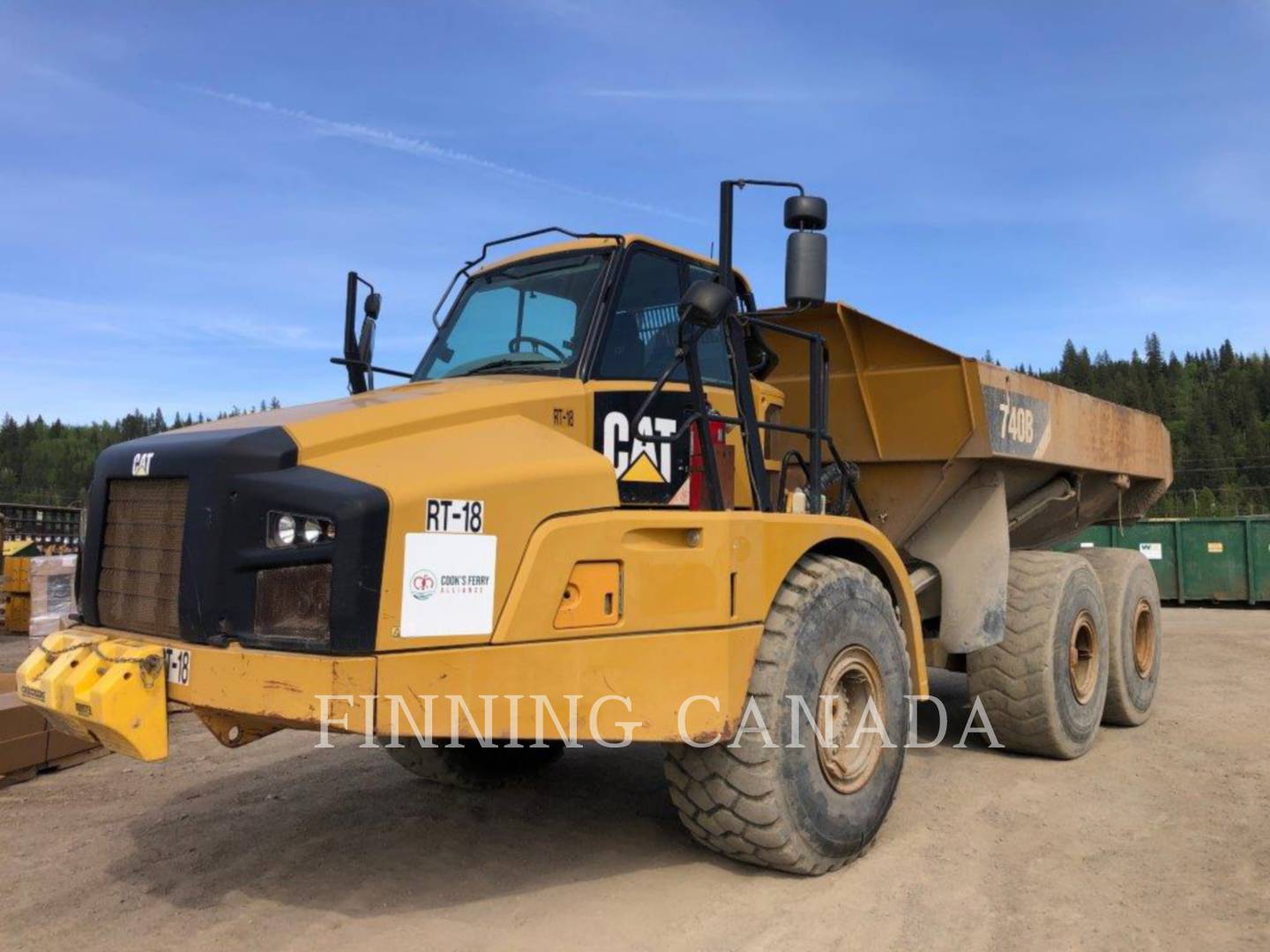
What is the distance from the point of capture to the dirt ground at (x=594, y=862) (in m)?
3.74

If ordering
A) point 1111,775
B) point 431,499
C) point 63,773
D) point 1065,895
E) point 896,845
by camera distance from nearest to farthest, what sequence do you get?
point 431,499 < point 1065,895 < point 896,845 < point 1111,775 < point 63,773

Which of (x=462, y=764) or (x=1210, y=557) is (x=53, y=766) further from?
(x=1210, y=557)

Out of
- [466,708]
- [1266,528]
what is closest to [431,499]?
[466,708]

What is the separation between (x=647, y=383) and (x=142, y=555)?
2071mm

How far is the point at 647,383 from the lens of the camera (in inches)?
173

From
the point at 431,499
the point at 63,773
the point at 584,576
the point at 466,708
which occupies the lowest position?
the point at 63,773

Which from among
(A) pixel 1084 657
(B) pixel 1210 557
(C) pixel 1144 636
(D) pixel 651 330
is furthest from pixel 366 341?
(B) pixel 1210 557

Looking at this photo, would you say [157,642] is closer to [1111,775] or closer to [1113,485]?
[1111,775]

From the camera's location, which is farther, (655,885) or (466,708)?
(655,885)

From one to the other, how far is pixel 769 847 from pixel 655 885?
0.49 meters

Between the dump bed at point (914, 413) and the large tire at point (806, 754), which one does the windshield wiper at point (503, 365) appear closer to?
the large tire at point (806, 754)

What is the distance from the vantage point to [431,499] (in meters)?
3.31

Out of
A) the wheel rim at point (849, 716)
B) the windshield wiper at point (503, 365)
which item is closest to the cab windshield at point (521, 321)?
the windshield wiper at point (503, 365)

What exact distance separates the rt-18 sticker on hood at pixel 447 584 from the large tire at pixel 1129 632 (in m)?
5.61
